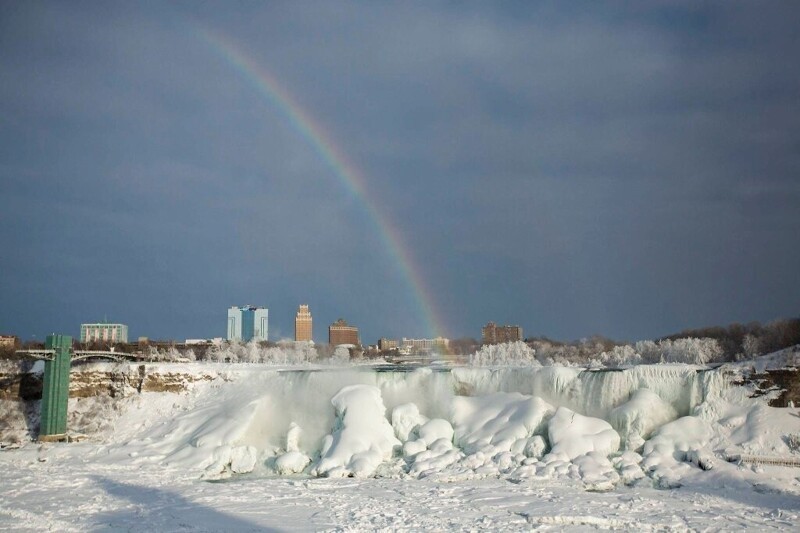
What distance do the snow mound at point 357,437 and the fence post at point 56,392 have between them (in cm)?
1357

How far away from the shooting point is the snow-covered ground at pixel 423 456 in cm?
2030

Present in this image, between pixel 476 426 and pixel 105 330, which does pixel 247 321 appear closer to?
pixel 105 330

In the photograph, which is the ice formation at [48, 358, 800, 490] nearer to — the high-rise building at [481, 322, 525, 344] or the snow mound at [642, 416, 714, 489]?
the snow mound at [642, 416, 714, 489]

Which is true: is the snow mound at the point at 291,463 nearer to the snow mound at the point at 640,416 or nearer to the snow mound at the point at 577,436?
the snow mound at the point at 577,436

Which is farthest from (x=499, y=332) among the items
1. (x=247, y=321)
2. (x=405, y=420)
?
(x=405, y=420)

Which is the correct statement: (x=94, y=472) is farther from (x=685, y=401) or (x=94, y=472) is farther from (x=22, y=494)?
(x=685, y=401)

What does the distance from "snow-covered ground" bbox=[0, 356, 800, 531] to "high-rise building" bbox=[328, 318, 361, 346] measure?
117 m

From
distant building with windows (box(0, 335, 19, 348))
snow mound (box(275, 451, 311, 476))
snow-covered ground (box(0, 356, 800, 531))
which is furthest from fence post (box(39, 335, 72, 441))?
distant building with windows (box(0, 335, 19, 348))

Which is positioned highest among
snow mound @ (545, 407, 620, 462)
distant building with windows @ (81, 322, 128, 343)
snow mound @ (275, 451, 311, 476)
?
distant building with windows @ (81, 322, 128, 343)

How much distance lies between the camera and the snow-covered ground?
20.3 metres

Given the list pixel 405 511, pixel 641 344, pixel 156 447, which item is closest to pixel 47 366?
pixel 156 447

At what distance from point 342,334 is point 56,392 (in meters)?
122

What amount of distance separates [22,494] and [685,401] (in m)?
24.7

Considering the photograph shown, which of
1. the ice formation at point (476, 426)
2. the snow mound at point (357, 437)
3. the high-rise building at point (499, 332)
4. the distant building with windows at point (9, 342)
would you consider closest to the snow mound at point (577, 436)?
the ice formation at point (476, 426)
